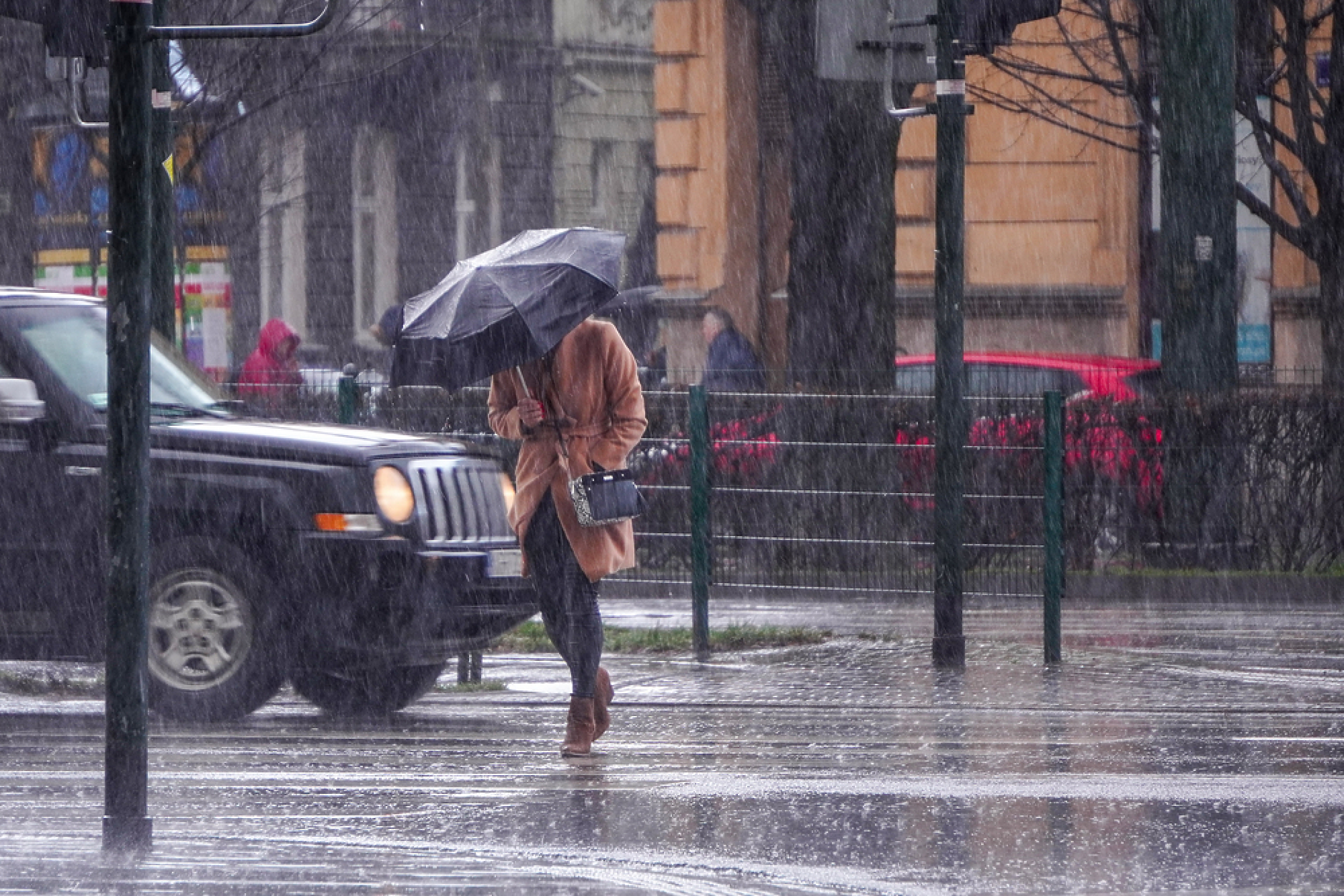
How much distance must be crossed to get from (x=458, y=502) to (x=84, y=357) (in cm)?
166

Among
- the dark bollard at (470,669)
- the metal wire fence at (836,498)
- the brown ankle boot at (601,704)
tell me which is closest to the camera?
the brown ankle boot at (601,704)

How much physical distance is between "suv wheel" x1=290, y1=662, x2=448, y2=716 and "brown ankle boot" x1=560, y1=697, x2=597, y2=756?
66.3 inches

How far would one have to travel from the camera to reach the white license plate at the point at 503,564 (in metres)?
9.78

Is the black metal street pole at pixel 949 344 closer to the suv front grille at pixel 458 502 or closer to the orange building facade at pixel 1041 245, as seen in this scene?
the suv front grille at pixel 458 502

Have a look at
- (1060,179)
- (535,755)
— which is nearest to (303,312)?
(1060,179)

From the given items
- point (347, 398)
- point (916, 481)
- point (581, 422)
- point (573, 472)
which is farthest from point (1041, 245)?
point (573, 472)

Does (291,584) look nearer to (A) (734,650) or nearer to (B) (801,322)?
(A) (734,650)

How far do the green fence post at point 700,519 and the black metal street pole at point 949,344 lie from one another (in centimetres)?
121

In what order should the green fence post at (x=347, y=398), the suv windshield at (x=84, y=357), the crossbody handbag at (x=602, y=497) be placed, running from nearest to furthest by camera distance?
1. the crossbody handbag at (x=602, y=497)
2. the suv windshield at (x=84, y=357)
3. the green fence post at (x=347, y=398)

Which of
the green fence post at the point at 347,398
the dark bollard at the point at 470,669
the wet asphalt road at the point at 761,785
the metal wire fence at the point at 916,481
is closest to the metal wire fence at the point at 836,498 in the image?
the metal wire fence at the point at 916,481

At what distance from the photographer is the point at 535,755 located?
8711mm

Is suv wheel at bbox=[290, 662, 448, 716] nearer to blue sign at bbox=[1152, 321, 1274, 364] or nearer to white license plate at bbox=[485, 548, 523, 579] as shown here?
white license plate at bbox=[485, 548, 523, 579]

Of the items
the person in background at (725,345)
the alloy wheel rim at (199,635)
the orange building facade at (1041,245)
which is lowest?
the alloy wheel rim at (199,635)

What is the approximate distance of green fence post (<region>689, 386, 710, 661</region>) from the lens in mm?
11977
